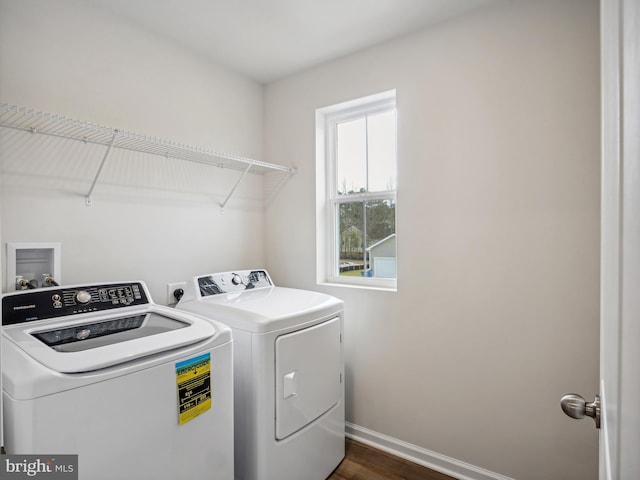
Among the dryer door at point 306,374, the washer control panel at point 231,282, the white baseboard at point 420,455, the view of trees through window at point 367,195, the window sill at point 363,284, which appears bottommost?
the white baseboard at point 420,455

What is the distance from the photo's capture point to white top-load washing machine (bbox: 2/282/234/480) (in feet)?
3.00

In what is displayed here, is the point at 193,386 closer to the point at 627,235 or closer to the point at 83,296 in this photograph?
the point at 83,296

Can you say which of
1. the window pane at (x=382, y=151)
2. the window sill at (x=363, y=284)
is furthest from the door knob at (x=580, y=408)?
the window pane at (x=382, y=151)

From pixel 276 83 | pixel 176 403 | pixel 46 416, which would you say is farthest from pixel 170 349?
pixel 276 83

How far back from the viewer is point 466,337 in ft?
6.27

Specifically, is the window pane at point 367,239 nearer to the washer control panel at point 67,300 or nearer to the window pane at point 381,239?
the window pane at point 381,239

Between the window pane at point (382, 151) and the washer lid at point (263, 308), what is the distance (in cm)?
89

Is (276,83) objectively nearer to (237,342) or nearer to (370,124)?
(370,124)

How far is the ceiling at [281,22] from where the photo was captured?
1.80 m

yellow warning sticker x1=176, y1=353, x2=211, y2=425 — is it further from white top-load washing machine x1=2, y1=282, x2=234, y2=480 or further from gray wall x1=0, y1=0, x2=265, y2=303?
gray wall x1=0, y1=0, x2=265, y2=303

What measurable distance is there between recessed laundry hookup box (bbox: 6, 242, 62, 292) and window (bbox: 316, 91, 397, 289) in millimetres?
1554

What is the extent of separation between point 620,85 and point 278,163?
2443 millimetres

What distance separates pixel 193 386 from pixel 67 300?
2.42ft

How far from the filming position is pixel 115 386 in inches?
40.3
